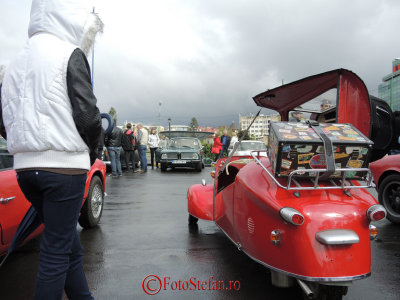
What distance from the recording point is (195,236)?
14.7 feet

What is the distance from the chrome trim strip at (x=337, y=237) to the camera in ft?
6.96

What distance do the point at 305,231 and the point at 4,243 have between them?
100 inches

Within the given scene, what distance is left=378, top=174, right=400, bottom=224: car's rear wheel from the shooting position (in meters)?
5.07

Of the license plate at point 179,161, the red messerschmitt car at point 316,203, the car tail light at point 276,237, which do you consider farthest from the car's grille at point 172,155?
the car tail light at point 276,237

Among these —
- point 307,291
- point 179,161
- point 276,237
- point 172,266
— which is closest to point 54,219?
point 276,237

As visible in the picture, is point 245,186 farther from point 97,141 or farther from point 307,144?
point 97,141

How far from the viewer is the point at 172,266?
3.40 m

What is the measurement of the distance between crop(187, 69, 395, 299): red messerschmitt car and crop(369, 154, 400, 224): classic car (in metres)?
2.51

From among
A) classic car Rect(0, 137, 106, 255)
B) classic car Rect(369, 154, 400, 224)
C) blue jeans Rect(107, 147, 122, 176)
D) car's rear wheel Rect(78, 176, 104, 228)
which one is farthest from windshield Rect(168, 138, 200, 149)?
classic car Rect(0, 137, 106, 255)

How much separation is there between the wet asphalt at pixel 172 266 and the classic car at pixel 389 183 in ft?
0.76

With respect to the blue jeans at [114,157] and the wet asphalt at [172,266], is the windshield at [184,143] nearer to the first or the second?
the blue jeans at [114,157]

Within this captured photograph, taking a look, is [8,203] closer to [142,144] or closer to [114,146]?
[114,146]

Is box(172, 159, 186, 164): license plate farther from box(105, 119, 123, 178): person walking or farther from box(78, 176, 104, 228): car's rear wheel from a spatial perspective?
box(78, 176, 104, 228): car's rear wheel

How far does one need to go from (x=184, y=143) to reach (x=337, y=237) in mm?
13344
